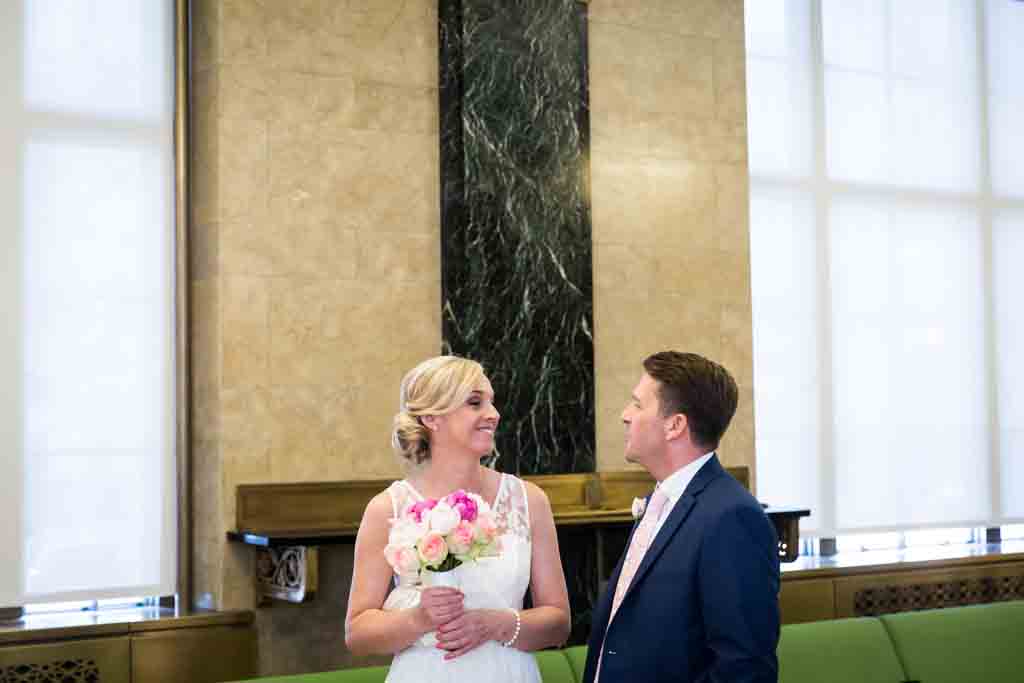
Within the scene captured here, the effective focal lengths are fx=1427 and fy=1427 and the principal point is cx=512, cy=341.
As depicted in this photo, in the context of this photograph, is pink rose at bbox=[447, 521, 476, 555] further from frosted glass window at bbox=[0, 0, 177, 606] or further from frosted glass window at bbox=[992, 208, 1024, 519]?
frosted glass window at bbox=[992, 208, 1024, 519]

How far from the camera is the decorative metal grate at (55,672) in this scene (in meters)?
4.99

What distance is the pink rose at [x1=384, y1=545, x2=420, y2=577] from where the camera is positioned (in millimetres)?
3076

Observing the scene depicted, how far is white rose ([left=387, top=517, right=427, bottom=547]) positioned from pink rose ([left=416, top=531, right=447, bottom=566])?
2 centimetres

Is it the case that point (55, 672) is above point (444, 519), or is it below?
below

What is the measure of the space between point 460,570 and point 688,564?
599 millimetres

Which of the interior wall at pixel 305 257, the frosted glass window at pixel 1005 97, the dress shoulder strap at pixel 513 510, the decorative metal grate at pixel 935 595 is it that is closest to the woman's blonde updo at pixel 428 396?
the dress shoulder strap at pixel 513 510

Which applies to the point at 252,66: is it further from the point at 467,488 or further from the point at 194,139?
the point at 467,488

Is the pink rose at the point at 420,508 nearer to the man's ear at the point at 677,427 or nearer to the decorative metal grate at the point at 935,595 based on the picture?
the man's ear at the point at 677,427

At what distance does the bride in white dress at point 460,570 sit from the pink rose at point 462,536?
21 cm

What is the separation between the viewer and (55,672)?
506 centimetres

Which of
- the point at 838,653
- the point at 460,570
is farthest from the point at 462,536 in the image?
the point at 838,653

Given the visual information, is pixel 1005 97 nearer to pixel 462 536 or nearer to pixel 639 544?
pixel 639 544

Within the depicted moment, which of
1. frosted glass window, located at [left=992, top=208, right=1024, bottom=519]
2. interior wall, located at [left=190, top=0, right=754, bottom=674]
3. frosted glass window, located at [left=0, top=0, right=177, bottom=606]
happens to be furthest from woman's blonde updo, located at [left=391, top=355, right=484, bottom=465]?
frosted glass window, located at [left=992, top=208, right=1024, bottom=519]

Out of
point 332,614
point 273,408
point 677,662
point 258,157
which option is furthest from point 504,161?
point 677,662
